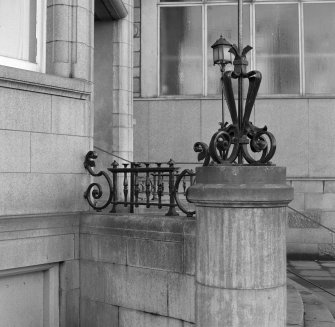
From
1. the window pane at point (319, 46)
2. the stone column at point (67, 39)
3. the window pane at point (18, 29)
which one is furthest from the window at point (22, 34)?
the window pane at point (319, 46)

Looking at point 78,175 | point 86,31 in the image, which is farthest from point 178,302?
point 86,31

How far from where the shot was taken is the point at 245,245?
4145 millimetres

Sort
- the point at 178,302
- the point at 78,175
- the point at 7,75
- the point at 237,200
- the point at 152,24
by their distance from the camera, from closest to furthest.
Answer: the point at 237,200 < the point at 178,302 < the point at 7,75 < the point at 78,175 < the point at 152,24

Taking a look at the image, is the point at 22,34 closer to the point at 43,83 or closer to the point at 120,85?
the point at 43,83

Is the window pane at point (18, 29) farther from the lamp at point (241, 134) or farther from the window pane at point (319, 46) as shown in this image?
the window pane at point (319, 46)

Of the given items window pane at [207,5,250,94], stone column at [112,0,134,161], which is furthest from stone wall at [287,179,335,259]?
stone column at [112,0,134,161]

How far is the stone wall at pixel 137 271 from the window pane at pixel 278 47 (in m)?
8.40

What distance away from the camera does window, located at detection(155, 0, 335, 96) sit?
1305 centimetres

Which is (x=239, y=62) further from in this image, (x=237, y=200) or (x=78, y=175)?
(x=78, y=175)

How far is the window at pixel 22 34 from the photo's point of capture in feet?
20.5

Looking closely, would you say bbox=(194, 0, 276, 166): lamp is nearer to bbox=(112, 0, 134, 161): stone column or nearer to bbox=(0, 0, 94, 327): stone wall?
bbox=(0, 0, 94, 327): stone wall

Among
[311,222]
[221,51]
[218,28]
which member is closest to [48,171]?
[221,51]

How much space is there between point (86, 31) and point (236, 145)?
3493mm

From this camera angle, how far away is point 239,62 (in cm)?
461
